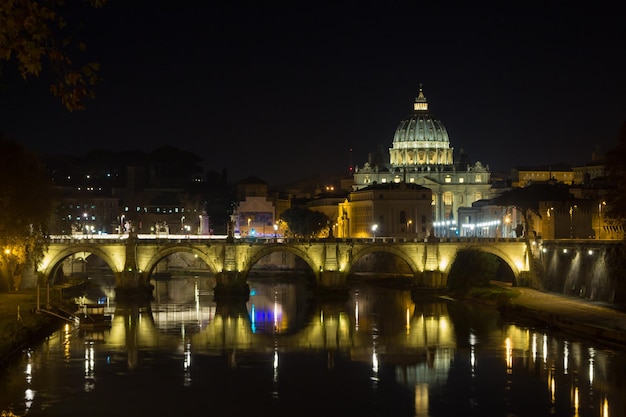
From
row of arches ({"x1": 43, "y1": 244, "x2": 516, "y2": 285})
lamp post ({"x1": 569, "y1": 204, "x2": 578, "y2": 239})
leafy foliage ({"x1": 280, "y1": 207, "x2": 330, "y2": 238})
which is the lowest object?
row of arches ({"x1": 43, "y1": 244, "x2": 516, "y2": 285})

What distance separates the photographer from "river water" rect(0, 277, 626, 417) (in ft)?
103

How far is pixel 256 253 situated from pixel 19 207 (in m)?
23.1

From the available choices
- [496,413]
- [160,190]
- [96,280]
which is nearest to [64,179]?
[160,190]

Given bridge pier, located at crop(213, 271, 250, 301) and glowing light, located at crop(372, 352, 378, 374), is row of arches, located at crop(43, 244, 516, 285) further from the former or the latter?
glowing light, located at crop(372, 352, 378, 374)

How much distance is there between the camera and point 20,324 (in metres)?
43.8

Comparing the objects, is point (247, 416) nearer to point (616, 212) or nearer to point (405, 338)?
point (405, 338)

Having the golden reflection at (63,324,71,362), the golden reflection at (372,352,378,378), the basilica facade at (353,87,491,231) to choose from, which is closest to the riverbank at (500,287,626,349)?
the golden reflection at (372,352,378,378)

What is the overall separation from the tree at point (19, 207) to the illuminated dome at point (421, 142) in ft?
403

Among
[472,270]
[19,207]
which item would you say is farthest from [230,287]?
[19,207]

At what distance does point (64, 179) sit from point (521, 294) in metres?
82.1

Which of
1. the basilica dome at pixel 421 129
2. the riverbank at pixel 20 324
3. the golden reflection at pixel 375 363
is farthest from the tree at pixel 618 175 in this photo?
the basilica dome at pixel 421 129

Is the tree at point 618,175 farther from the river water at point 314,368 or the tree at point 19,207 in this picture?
the tree at point 19,207

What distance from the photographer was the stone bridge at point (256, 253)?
223 feet

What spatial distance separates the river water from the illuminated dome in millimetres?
120391
